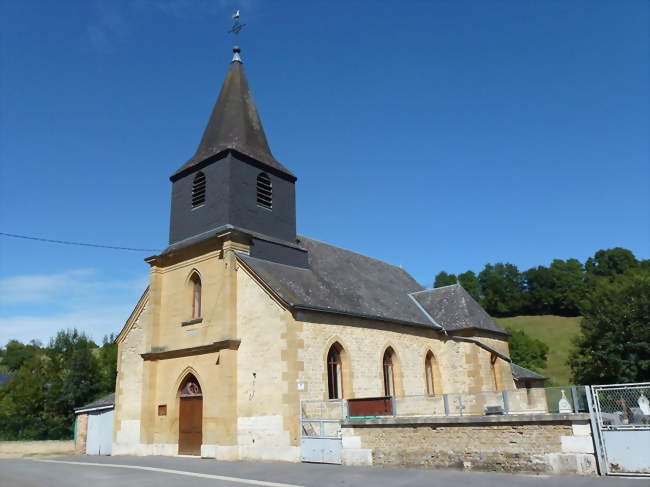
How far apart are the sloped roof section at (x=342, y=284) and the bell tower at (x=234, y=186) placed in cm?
153

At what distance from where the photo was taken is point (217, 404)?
16172 mm

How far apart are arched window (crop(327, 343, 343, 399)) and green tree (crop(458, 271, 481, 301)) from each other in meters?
69.6

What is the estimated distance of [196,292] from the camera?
18875 millimetres

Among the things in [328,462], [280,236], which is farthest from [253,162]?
[328,462]

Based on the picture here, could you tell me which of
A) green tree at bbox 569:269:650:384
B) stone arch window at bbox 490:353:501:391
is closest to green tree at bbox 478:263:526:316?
green tree at bbox 569:269:650:384

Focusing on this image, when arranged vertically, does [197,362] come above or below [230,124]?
below

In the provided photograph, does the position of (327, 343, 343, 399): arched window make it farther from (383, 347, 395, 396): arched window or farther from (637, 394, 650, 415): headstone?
(637, 394, 650, 415): headstone

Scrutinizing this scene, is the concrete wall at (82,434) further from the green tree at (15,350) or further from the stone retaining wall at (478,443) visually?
the green tree at (15,350)

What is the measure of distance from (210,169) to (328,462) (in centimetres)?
1156

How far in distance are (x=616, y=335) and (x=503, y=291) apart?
53.0 m

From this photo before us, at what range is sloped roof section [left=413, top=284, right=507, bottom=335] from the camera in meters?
23.6

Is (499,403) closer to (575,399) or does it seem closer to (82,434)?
(575,399)

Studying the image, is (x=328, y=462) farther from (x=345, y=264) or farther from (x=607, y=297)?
(x=607, y=297)

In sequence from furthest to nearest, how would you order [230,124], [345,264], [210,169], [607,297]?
[607,297] < [345,264] < [230,124] < [210,169]
